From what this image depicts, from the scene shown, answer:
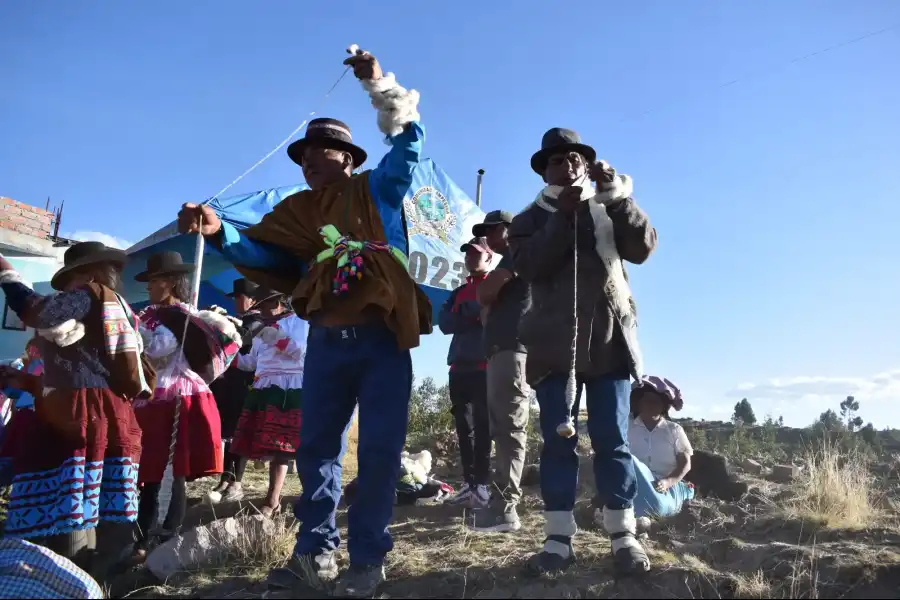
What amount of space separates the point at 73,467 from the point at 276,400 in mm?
1733

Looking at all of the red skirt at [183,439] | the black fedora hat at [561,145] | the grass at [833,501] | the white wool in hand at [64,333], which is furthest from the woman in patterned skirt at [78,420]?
the grass at [833,501]

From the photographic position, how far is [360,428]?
115 inches

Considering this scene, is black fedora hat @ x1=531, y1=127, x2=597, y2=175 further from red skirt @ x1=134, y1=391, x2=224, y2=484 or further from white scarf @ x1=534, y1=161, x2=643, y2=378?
red skirt @ x1=134, y1=391, x2=224, y2=484

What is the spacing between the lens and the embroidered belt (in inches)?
118

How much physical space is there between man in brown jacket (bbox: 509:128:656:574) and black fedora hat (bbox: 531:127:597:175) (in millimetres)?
10

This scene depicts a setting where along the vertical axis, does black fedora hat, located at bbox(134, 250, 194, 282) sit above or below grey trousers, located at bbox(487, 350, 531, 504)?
above

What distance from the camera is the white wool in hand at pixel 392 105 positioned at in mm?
2895

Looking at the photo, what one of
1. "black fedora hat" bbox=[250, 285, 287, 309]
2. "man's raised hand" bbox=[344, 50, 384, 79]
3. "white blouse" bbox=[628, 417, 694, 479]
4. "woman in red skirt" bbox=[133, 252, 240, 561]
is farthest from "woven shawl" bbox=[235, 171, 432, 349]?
"white blouse" bbox=[628, 417, 694, 479]

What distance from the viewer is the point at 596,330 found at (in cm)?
312

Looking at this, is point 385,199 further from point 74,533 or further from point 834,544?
point 834,544

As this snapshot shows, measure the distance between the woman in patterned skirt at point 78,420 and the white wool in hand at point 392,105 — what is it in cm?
173

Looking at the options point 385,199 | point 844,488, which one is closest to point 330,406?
point 385,199

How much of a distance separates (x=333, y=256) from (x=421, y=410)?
7.94 metres

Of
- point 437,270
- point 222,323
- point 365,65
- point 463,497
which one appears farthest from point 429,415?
point 365,65
